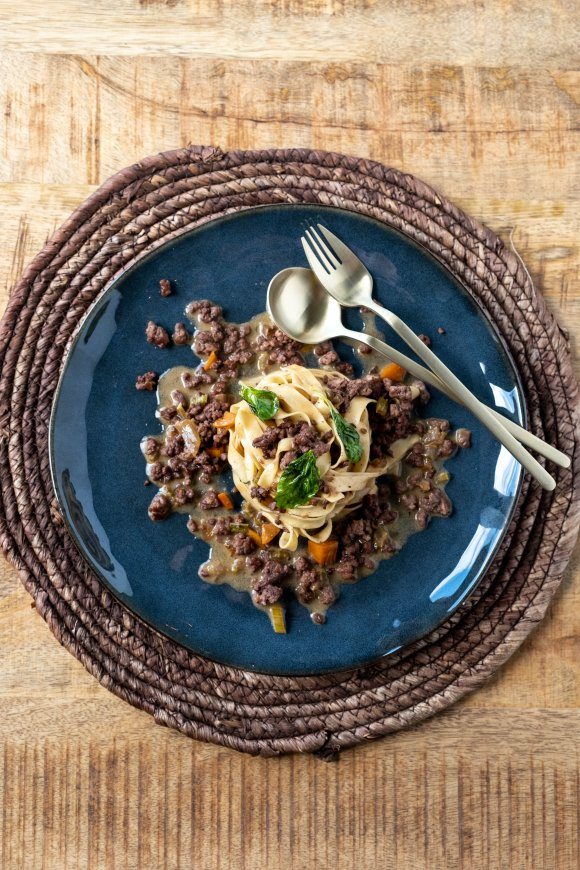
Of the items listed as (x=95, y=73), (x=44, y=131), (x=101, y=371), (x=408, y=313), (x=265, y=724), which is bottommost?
(x=265, y=724)

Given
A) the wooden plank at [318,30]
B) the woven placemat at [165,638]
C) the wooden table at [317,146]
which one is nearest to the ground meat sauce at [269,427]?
the woven placemat at [165,638]

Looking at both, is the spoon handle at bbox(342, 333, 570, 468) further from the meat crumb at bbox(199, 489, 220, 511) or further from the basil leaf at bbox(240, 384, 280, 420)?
the meat crumb at bbox(199, 489, 220, 511)

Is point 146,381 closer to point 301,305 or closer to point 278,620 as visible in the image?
point 301,305

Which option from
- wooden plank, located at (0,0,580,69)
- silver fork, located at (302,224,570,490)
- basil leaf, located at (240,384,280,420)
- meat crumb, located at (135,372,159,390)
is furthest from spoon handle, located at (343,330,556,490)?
wooden plank, located at (0,0,580,69)

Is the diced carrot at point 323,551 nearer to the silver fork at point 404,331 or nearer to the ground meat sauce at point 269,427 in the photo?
the ground meat sauce at point 269,427

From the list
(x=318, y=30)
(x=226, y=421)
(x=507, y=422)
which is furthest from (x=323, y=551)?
(x=318, y=30)

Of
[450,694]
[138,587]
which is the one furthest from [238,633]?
[450,694]

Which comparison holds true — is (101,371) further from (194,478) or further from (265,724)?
(265,724)
